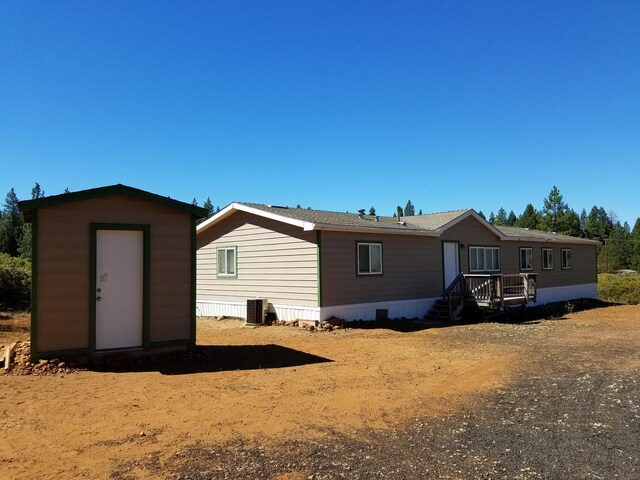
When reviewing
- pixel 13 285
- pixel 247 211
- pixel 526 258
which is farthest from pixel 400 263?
pixel 13 285

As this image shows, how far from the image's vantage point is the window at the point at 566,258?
2583cm

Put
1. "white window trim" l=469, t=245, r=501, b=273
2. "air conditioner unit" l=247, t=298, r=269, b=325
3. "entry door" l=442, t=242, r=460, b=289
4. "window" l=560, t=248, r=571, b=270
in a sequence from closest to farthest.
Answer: "air conditioner unit" l=247, t=298, r=269, b=325
"entry door" l=442, t=242, r=460, b=289
"white window trim" l=469, t=245, r=501, b=273
"window" l=560, t=248, r=571, b=270

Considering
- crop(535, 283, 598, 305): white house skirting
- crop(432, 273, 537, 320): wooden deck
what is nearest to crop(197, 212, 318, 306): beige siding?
crop(432, 273, 537, 320): wooden deck

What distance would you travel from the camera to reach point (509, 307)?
1678cm

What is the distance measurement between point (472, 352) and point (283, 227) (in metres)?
7.30

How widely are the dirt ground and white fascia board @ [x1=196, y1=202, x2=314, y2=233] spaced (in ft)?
16.1

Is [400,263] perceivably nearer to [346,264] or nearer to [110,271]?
[346,264]

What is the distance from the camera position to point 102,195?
814cm

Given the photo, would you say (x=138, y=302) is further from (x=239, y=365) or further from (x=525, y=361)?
(x=525, y=361)

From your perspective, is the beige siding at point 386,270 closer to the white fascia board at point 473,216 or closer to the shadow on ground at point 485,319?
the white fascia board at point 473,216

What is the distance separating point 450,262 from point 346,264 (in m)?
6.00

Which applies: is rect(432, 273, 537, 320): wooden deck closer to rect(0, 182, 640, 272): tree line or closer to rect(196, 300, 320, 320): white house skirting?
rect(196, 300, 320, 320): white house skirting

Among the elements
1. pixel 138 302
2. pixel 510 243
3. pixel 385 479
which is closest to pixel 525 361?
pixel 385 479

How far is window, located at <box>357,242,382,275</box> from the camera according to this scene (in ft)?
49.8
